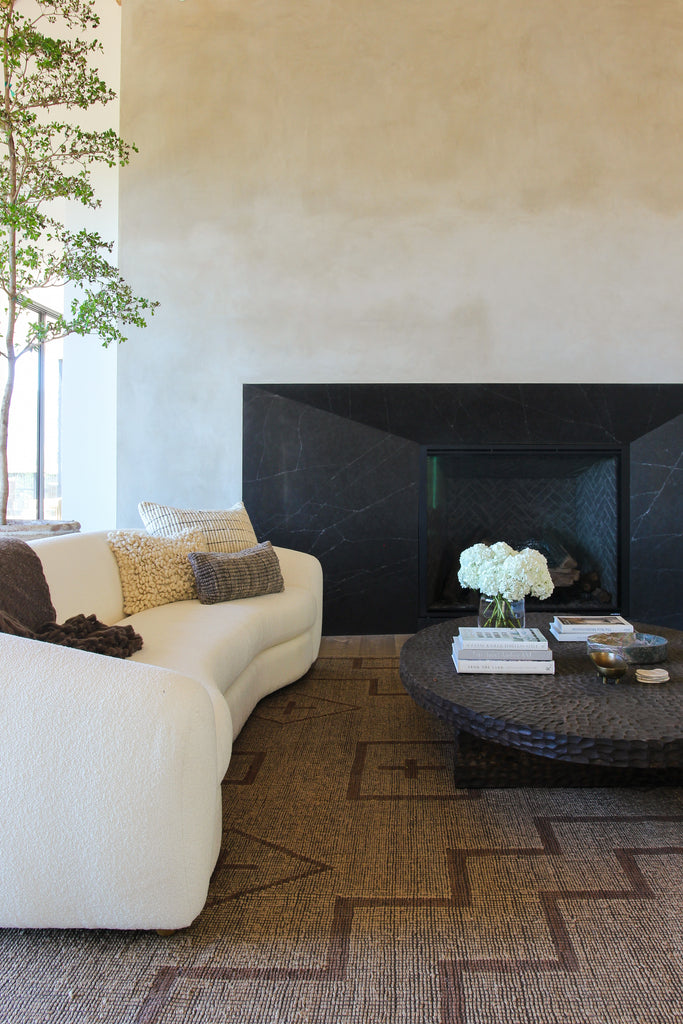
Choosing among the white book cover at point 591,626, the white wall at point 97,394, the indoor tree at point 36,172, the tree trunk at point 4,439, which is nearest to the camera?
the white book cover at point 591,626

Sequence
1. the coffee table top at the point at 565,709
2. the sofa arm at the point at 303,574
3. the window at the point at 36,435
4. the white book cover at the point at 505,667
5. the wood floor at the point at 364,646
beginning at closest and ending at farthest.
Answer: the coffee table top at the point at 565,709 → the white book cover at the point at 505,667 → the sofa arm at the point at 303,574 → the wood floor at the point at 364,646 → the window at the point at 36,435

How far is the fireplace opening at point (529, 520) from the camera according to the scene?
13.8ft

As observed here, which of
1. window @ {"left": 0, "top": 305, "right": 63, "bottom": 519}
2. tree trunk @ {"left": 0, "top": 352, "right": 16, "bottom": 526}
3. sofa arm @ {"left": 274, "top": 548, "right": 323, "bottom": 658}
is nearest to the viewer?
tree trunk @ {"left": 0, "top": 352, "right": 16, "bottom": 526}

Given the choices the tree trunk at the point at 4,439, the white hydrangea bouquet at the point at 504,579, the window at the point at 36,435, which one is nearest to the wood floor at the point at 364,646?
the white hydrangea bouquet at the point at 504,579

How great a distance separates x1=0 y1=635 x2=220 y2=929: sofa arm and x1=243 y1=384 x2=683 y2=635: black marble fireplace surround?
2816 mm

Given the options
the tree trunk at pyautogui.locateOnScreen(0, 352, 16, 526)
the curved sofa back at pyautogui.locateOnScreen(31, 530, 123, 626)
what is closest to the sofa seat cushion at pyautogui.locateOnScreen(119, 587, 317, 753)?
the curved sofa back at pyautogui.locateOnScreen(31, 530, 123, 626)

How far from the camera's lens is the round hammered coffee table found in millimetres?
1661

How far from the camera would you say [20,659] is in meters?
1.33

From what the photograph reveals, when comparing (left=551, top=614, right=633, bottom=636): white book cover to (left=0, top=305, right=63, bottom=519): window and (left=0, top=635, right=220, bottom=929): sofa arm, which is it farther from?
(left=0, top=305, right=63, bottom=519): window

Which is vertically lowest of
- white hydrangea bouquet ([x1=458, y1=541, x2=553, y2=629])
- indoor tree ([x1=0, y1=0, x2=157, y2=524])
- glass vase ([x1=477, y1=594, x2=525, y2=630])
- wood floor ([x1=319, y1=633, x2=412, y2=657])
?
wood floor ([x1=319, y1=633, x2=412, y2=657])

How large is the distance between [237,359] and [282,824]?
2885 millimetres

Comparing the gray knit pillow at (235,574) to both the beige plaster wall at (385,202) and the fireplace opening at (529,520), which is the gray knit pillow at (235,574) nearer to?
the beige plaster wall at (385,202)

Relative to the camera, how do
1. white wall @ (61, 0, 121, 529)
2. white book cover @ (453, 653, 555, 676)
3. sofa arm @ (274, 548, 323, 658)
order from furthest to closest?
white wall @ (61, 0, 121, 529) < sofa arm @ (274, 548, 323, 658) < white book cover @ (453, 653, 555, 676)

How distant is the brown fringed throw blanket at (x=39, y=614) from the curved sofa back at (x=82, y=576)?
5.2 inches
